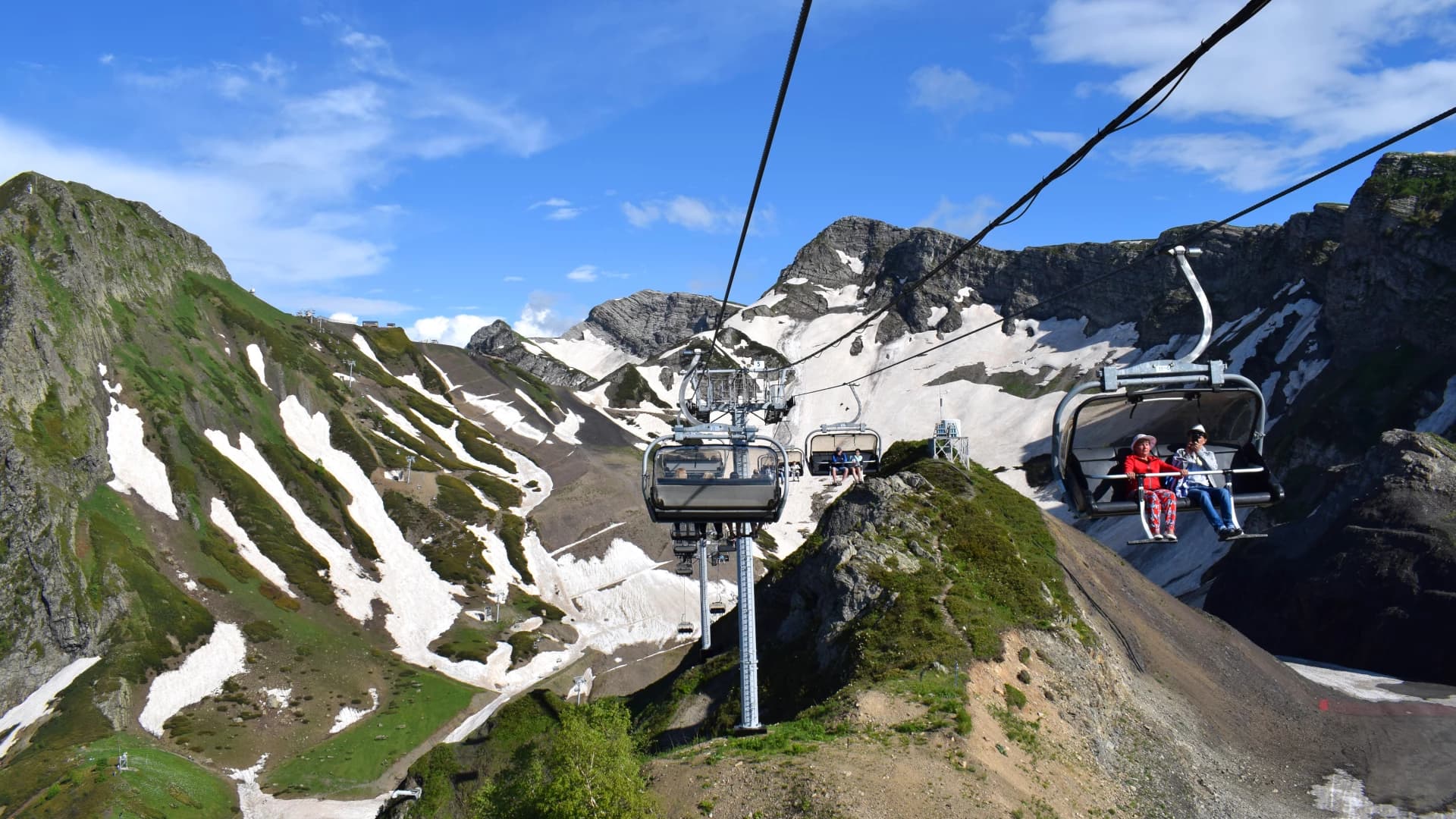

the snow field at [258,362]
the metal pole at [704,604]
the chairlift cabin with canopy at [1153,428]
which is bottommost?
the metal pole at [704,604]

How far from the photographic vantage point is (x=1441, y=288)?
382 feet

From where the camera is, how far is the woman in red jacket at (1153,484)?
55.6ft

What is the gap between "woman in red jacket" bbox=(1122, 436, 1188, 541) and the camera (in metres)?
17.0

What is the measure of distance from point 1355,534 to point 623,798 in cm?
7387

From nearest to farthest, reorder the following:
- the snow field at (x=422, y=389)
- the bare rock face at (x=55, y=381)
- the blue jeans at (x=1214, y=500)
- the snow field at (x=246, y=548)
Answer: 1. the blue jeans at (x=1214, y=500)
2. the bare rock face at (x=55, y=381)
3. the snow field at (x=246, y=548)
4. the snow field at (x=422, y=389)

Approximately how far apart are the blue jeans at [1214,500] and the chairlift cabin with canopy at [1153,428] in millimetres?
160

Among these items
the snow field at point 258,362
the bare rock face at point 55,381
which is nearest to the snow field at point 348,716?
the bare rock face at point 55,381

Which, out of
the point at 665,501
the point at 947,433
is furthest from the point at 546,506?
the point at 665,501

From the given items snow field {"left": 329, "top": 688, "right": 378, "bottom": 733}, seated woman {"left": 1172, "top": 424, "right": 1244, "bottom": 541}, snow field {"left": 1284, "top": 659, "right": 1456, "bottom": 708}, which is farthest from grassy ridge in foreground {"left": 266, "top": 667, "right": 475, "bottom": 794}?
seated woman {"left": 1172, "top": 424, "right": 1244, "bottom": 541}

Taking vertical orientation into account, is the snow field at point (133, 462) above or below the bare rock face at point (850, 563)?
above

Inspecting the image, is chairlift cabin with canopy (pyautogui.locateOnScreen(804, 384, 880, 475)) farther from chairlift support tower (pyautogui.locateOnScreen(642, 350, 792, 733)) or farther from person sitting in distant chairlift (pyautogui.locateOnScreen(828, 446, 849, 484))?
chairlift support tower (pyautogui.locateOnScreen(642, 350, 792, 733))

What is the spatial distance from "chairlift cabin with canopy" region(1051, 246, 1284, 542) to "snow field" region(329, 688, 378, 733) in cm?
6454

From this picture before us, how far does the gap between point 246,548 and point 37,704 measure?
87.8 ft

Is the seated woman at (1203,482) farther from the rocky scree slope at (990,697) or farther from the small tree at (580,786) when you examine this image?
the small tree at (580,786)
